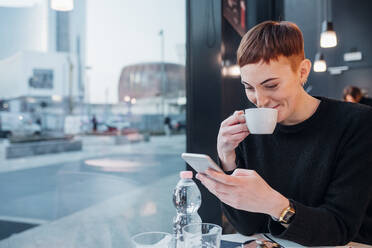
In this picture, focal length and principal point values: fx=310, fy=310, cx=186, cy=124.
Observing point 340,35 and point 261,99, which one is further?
point 340,35

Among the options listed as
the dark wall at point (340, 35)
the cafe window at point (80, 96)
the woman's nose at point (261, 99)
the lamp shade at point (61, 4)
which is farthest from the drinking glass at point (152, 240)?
the dark wall at point (340, 35)

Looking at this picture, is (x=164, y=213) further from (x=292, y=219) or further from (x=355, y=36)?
(x=355, y=36)

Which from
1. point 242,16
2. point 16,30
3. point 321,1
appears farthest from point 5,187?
point 321,1

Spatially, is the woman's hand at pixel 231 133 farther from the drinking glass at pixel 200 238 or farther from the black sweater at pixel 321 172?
the drinking glass at pixel 200 238

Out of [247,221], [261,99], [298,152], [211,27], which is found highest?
[211,27]

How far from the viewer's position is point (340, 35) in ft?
24.6

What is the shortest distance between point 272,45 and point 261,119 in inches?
11.1

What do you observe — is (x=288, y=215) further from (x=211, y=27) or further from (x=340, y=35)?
(x=340, y=35)

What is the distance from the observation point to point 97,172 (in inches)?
234

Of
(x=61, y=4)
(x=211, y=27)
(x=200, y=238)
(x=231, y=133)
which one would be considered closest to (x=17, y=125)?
(x=61, y=4)

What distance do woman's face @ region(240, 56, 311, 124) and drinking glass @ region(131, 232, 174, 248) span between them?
1.98 ft

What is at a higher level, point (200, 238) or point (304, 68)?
point (304, 68)

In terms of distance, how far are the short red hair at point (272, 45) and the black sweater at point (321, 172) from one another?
0.82 ft

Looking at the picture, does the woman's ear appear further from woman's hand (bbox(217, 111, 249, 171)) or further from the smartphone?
the smartphone
